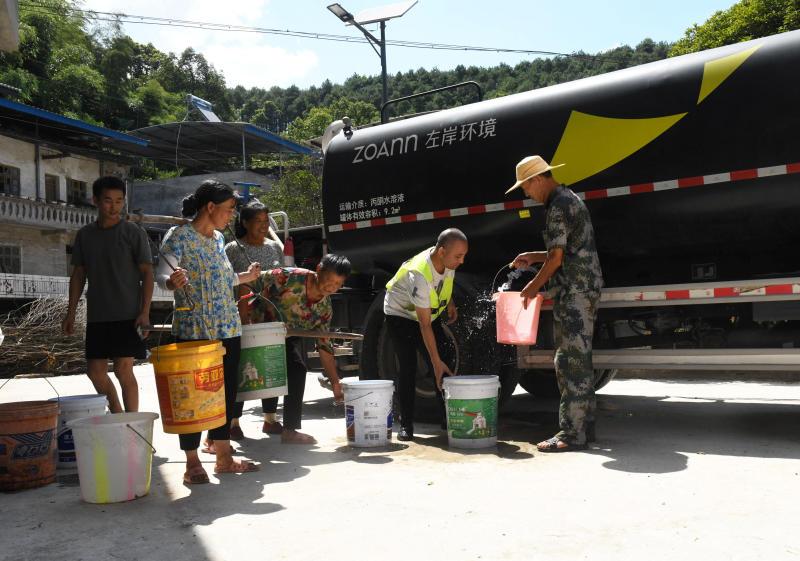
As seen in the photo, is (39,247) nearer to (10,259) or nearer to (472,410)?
(10,259)

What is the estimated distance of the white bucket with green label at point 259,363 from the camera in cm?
485

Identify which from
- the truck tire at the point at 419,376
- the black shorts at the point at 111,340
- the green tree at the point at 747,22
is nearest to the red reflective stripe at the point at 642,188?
the truck tire at the point at 419,376

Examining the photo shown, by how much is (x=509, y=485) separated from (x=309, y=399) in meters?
4.94

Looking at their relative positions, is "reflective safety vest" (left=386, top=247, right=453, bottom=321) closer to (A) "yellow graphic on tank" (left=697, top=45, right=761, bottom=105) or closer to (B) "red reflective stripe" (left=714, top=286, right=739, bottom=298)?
(B) "red reflective stripe" (left=714, top=286, right=739, bottom=298)

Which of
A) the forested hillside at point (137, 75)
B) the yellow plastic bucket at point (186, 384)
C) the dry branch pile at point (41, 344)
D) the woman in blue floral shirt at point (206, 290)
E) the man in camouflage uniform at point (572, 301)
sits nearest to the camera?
the yellow plastic bucket at point (186, 384)

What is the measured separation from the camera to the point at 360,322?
7422 mm

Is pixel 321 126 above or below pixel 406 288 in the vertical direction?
above

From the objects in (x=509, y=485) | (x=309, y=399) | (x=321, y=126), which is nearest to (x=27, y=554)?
(x=509, y=485)

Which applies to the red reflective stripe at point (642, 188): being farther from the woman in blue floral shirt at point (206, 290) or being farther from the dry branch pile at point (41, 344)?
the dry branch pile at point (41, 344)

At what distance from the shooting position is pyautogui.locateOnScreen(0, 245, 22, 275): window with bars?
24062 mm

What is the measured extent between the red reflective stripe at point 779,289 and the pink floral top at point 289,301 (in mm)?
3060

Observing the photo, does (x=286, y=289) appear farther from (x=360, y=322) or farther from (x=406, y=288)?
(x=360, y=322)

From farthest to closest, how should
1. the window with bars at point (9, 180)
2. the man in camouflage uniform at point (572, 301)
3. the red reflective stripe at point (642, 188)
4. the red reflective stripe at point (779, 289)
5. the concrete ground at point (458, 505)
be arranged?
the window with bars at point (9, 180) → the red reflective stripe at point (642, 188) → the man in camouflage uniform at point (572, 301) → the red reflective stripe at point (779, 289) → the concrete ground at point (458, 505)

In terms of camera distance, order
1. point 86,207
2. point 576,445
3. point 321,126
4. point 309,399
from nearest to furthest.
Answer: point 576,445 → point 309,399 → point 86,207 → point 321,126
